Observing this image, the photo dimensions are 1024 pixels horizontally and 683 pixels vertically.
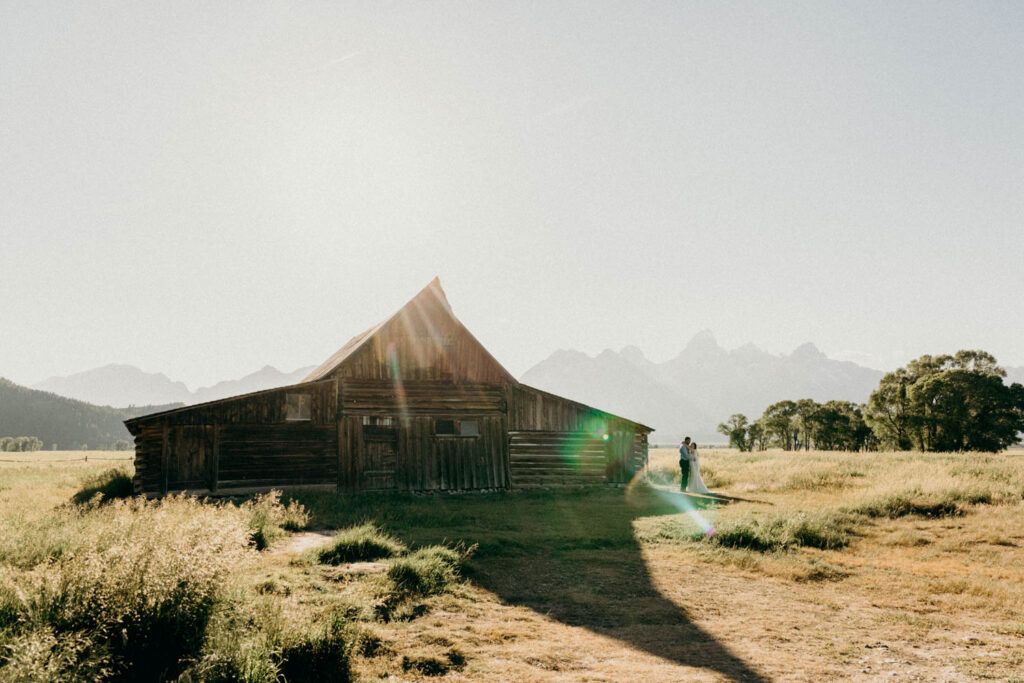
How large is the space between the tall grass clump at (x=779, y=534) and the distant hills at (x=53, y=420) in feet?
527

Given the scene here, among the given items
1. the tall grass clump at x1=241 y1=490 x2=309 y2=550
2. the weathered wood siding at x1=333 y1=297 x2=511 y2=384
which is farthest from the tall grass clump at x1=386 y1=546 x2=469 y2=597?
the weathered wood siding at x1=333 y1=297 x2=511 y2=384

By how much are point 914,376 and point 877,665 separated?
55.6 m

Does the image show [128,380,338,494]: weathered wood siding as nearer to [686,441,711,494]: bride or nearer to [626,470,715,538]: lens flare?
[626,470,715,538]: lens flare

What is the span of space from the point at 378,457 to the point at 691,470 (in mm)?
12390

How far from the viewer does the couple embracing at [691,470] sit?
850 inches

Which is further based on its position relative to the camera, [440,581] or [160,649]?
[440,581]

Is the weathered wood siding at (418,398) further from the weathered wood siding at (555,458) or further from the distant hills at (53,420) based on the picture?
the distant hills at (53,420)

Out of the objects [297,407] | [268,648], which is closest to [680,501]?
[297,407]

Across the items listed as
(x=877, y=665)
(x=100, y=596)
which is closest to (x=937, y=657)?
(x=877, y=665)

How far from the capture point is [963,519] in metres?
13.2

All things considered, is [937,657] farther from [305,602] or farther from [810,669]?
[305,602]

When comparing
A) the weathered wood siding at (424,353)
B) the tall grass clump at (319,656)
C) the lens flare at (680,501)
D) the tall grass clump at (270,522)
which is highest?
the weathered wood siding at (424,353)

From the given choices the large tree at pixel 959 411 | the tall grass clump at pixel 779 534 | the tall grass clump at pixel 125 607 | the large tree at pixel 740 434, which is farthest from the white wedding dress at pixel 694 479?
the large tree at pixel 740 434

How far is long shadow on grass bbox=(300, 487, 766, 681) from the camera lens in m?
6.51
